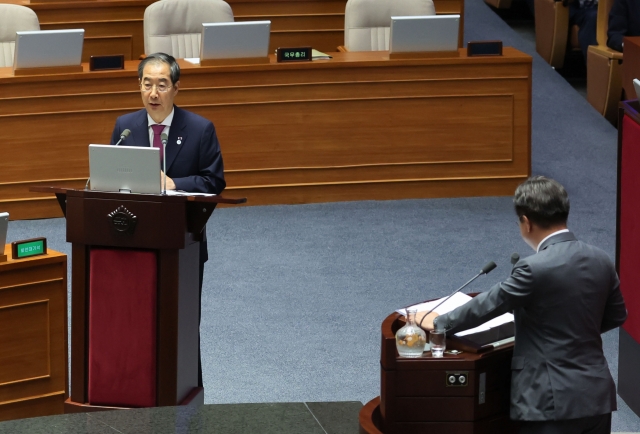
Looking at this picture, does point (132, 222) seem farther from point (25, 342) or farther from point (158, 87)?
point (25, 342)

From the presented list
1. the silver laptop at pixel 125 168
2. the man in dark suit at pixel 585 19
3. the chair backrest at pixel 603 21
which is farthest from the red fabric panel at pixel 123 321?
the man in dark suit at pixel 585 19

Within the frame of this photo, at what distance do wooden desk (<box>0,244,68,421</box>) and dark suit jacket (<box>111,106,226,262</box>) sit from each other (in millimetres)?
497

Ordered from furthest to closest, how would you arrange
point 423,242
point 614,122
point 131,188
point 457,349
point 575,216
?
1. point 614,122
2. point 575,216
3. point 423,242
4. point 131,188
5. point 457,349

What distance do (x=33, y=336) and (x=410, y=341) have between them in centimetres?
159

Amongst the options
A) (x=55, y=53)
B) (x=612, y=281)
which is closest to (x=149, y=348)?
(x=612, y=281)

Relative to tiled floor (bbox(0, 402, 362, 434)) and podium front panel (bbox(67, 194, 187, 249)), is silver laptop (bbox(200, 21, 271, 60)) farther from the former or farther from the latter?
tiled floor (bbox(0, 402, 362, 434))

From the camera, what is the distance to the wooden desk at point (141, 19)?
709 centimetres

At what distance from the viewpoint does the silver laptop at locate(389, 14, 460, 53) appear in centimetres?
616

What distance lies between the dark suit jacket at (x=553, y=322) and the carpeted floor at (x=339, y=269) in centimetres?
133

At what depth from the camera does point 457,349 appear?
8.80 feet

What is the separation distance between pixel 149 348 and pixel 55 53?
3.03 metres

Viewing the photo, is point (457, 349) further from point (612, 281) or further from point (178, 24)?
point (178, 24)

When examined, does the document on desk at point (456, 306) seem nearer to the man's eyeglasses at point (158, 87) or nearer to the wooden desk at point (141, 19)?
the man's eyeglasses at point (158, 87)

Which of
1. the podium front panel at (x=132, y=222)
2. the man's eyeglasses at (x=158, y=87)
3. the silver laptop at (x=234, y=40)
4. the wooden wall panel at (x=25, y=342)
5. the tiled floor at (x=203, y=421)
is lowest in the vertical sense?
the tiled floor at (x=203, y=421)
